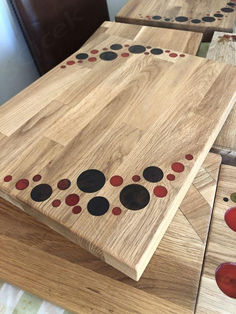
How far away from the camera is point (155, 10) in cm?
108

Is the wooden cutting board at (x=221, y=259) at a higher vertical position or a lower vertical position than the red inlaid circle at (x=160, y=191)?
lower

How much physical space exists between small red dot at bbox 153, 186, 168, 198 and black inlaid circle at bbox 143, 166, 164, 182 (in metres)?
0.02

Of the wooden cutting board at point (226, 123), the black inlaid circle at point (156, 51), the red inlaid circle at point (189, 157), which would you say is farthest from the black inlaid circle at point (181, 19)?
the red inlaid circle at point (189, 157)

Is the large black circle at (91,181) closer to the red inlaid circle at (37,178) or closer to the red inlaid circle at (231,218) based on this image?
the red inlaid circle at (37,178)

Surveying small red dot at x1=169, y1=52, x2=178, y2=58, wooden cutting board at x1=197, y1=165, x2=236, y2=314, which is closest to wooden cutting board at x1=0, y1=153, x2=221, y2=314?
wooden cutting board at x1=197, y1=165, x2=236, y2=314

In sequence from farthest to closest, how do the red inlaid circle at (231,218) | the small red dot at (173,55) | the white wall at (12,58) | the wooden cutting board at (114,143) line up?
the white wall at (12,58)
the small red dot at (173,55)
the red inlaid circle at (231,218)
the wooden cutting board at (114,143)

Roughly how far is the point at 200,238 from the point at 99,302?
23cm

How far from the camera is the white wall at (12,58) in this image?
3.26 feet

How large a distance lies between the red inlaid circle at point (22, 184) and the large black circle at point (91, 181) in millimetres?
93

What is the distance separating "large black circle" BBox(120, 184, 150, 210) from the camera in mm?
465

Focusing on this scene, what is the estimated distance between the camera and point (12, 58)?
3.54 feet

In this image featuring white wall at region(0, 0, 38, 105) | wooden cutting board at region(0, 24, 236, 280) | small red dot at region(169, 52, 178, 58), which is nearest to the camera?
wooden cutting board at region(0, 24, 236, 280)

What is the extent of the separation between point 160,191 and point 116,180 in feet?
0.26

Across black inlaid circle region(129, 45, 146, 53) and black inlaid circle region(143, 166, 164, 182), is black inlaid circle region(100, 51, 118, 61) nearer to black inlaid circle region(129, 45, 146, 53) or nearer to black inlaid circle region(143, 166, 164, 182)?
black inlaid circle region(129, 45, 146, 53)
